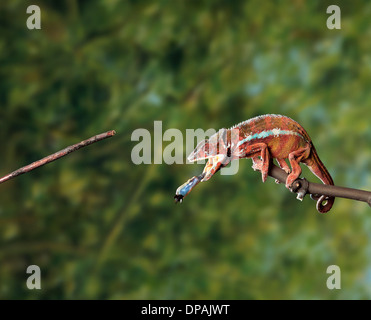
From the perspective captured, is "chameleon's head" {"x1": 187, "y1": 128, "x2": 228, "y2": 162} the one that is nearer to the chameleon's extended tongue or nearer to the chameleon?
the chameleon

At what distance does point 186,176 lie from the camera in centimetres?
433

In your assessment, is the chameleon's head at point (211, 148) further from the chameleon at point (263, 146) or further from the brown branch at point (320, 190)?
the brown branch at point (320, 190)

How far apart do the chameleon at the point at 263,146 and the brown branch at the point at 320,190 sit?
14mm

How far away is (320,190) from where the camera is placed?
1102 mm

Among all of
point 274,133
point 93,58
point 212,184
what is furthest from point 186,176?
point 274,133

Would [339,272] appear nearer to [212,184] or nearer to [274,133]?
[212,184]

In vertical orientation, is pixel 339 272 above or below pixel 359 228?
below

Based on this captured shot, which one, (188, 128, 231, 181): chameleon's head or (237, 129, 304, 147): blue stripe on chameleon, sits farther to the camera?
(237, 129, 304, 147): blue stripe on chameleon

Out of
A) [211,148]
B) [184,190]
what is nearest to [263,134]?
[211,148]

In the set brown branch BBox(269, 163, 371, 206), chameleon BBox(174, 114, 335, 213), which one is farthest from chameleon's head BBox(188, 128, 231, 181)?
brown branch BBox(269, 163, 371, 206)

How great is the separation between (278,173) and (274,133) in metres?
0.11

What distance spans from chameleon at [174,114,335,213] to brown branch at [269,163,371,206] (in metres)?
0.01

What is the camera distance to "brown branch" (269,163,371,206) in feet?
3.52

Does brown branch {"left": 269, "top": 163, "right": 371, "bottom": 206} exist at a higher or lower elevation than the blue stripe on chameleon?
lower
